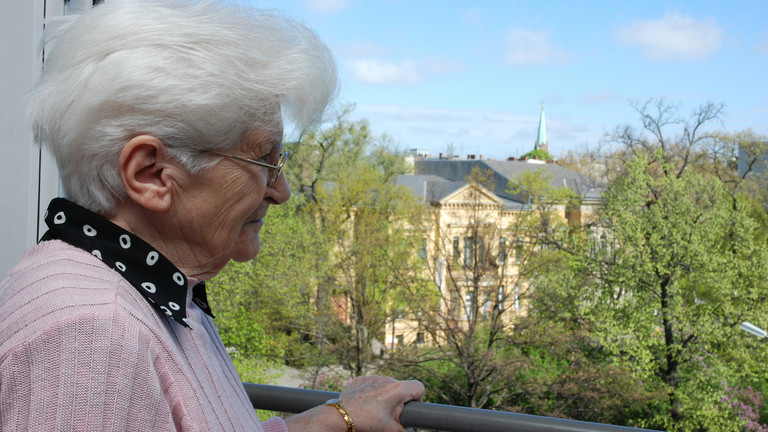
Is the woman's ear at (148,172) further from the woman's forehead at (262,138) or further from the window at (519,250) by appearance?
the window at (519,250)

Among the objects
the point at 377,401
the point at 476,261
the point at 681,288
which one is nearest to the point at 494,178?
the point at 476,261

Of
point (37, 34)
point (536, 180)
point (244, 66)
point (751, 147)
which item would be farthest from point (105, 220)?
point (536, 180)

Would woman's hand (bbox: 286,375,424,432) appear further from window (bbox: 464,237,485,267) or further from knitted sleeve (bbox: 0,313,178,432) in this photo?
window (bbox: 464,237,485,267)

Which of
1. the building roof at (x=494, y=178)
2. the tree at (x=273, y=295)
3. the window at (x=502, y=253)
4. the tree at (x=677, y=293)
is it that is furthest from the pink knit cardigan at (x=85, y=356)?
the building roof at (x=494, y=178)

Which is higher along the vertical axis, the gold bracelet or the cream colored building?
the gold bracelet

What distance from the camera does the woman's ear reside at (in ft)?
2.98

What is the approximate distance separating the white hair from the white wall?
0.77 metres

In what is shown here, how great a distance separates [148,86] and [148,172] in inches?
Answer: 4.5

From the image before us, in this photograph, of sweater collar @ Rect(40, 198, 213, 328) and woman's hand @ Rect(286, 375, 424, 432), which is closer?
sweater collar @ Rect(40, 198, 213, 328)

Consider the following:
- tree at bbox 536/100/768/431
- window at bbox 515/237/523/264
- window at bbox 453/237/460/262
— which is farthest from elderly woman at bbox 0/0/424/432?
window at bbox 515/237/523/264

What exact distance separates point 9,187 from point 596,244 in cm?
2208

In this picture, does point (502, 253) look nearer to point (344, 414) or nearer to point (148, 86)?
point (344, 414)

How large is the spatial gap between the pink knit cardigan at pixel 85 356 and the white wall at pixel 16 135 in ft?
2.91

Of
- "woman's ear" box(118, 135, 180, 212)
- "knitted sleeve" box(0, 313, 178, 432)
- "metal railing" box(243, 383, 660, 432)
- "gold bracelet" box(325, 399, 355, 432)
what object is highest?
"woman's ear" box(118, 135, 180, 212)
